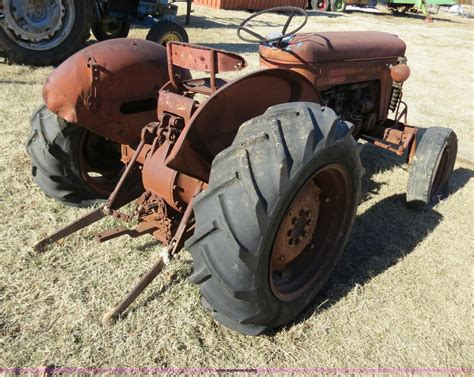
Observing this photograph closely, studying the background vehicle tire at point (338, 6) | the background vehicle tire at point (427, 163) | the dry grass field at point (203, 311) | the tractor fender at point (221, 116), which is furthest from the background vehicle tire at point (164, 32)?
the background vehicle tire at point (338, 6)

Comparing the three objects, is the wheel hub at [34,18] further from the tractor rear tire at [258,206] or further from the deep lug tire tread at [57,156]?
the tractor rear tire at [258,206]

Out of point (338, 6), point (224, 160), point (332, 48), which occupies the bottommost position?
point (338, 6)

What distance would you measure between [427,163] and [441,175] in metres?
0.42

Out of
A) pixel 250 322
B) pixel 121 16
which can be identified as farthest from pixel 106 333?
pixel 121 16

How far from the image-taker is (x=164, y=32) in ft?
22.6

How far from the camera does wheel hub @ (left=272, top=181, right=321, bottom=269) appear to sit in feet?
6.76

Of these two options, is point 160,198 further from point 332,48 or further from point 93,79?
point 332,48

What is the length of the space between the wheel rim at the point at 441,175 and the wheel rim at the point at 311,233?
156 cm

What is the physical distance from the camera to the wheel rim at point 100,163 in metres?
2.76

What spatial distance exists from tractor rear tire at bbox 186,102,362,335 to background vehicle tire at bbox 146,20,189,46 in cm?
548

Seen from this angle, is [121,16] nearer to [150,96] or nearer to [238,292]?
[150,96]

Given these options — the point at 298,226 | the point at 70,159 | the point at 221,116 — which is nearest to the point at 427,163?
the point at 298,226

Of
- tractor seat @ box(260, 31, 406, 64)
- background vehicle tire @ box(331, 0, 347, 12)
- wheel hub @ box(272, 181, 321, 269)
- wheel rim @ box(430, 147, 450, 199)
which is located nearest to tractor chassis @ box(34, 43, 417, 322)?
wheel hub @ box(272, 181, 321, 269)

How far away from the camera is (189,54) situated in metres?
2.06
